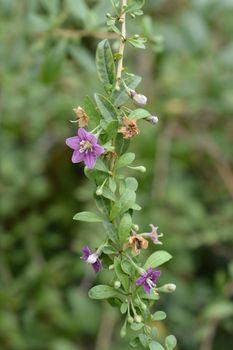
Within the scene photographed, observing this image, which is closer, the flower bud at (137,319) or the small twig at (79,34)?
the flower bud at (137,319)

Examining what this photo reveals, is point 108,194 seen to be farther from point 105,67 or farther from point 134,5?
point 134,5

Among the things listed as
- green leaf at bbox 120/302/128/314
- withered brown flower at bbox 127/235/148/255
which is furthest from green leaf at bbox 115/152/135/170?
green leaf at bbox 120/302/128/314

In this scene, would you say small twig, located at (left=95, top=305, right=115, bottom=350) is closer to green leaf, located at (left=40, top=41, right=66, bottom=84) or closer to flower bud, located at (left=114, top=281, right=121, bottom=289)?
green leaf, located at (left=40, top=41, right=66, bottom=84)

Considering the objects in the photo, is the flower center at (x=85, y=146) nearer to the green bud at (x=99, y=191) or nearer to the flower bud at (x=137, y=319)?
the green bud at (x=99, y=191)

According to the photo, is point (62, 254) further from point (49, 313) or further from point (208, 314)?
point (208, 314)

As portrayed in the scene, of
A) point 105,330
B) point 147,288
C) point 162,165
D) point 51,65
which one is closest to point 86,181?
point 162,165

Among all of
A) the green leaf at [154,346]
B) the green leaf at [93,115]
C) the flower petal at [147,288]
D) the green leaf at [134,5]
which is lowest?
the green leaf at [154,346]

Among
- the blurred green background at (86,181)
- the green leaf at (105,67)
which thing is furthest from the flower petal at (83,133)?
the blurred green background at (86,181)
